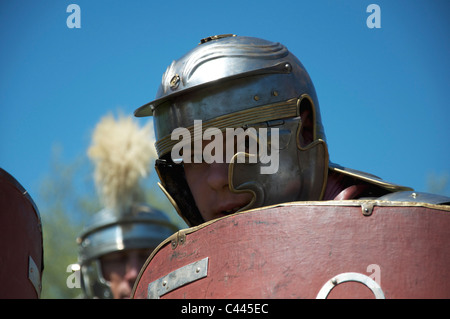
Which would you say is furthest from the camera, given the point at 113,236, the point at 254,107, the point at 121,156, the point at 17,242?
the point at 121,156

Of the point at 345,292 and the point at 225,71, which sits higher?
the point at 225,71

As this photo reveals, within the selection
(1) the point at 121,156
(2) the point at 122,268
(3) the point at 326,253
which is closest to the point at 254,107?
(3) the point at 326,253

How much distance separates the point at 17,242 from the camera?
3.87 meters

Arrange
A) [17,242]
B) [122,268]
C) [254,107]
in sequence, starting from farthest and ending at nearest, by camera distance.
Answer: [122,268] < [254,107] < [17,242]

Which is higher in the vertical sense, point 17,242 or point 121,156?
point 121,156

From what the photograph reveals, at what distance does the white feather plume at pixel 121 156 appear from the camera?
947 cm

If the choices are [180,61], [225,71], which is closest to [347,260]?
[225,71]

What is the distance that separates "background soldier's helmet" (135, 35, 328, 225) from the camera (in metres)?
4.36

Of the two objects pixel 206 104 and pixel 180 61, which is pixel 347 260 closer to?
pixel 206 104

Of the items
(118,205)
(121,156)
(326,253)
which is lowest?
(326,253)

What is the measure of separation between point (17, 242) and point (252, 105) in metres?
1.26

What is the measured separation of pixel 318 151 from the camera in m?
4.52

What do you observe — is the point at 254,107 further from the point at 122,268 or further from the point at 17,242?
the point at 122,268

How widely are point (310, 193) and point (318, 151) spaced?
0.21 meters
